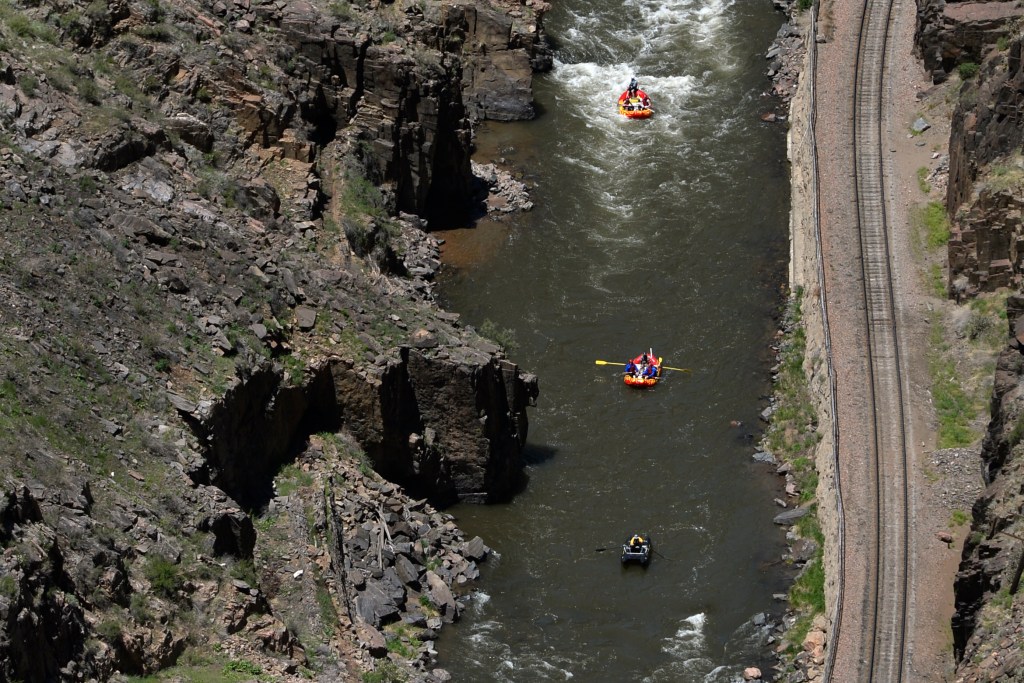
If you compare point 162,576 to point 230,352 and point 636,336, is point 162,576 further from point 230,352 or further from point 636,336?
point 636,336

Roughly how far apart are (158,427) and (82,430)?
2.60m

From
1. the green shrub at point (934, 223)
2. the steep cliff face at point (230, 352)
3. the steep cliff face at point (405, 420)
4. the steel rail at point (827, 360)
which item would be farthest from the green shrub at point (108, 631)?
the green shrub at point (934, 223)

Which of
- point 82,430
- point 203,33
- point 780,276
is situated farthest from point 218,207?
point 780,276

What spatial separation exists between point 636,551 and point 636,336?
12912 millimetres

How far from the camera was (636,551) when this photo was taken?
5850cm

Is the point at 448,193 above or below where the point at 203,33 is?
below

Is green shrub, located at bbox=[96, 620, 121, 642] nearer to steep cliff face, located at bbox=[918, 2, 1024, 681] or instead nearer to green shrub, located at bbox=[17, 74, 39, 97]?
green shrub, located at bbox=[17, 74, 39, 97]

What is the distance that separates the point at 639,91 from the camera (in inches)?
3246

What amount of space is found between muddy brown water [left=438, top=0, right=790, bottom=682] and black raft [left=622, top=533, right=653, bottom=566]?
317 mm

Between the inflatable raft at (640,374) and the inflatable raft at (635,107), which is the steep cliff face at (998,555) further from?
the inflatable raft at (635,107)

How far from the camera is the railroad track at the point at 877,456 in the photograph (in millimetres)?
53375

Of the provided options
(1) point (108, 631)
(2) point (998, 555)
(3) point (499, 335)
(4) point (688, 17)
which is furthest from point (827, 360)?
(1) point (108, 631)

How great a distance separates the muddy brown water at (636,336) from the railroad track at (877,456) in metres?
2.83

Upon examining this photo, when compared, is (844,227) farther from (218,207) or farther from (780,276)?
(218,207)
